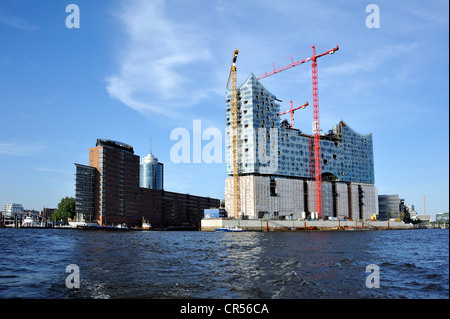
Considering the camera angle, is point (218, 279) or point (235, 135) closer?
point (218, 279)

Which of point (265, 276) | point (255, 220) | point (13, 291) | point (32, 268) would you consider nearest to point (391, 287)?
point (265, 276)

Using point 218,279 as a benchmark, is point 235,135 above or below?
above

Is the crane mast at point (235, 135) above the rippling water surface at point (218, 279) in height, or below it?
above

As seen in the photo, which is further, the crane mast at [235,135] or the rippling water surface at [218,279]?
the crane mast at [235,135]

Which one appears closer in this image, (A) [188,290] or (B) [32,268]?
(A) [188,290]

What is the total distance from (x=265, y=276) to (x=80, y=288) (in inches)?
565

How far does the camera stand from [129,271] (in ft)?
109

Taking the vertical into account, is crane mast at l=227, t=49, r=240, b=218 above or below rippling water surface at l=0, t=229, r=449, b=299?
above

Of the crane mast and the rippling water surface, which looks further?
the crane mast
